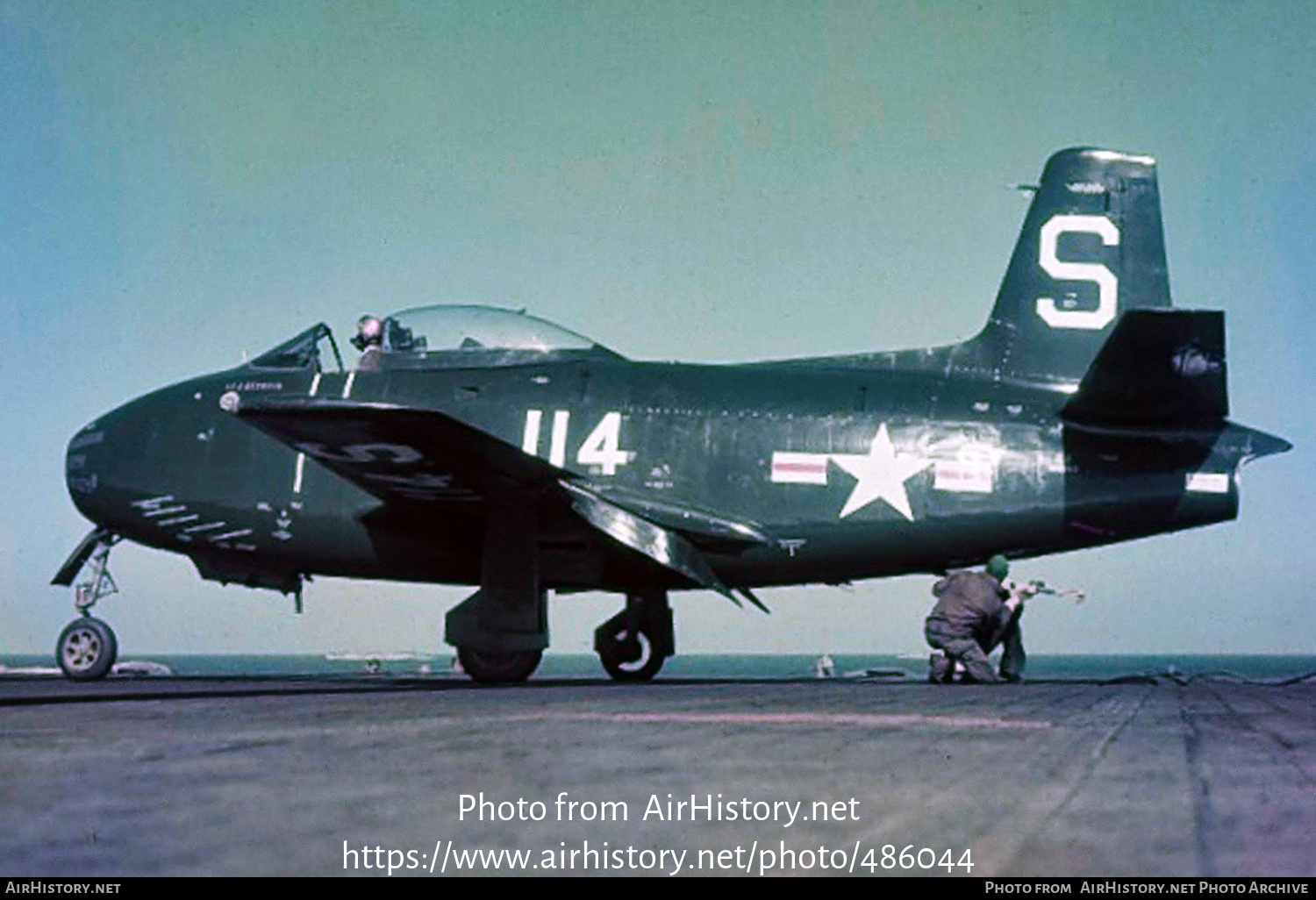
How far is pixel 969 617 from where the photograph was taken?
15953mm

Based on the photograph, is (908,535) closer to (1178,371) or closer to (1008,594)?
(1008,594)

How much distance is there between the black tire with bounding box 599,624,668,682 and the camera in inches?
680

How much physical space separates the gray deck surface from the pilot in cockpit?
6.36 metres

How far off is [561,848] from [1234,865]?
1623 mm

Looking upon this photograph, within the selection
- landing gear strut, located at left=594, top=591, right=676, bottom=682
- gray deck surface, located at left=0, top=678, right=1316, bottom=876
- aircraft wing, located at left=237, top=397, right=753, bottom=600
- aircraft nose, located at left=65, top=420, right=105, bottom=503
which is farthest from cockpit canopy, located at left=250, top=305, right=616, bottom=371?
gray deck surface, located at left=0, top=678, right=1316, bottom=876

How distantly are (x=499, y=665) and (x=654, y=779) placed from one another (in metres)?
10.2

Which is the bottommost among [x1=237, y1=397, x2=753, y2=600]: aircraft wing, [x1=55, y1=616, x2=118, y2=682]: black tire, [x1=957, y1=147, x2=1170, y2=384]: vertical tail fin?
[x1=55, y1=616, x2=118, y2=682]: black tire

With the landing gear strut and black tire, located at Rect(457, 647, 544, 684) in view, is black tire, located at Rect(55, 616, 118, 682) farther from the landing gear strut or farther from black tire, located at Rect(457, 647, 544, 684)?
the landing gear strut

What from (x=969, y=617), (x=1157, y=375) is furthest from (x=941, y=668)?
(x=1157, y=375)

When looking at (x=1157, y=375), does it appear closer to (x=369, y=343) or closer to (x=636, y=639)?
(x=636, y=639)

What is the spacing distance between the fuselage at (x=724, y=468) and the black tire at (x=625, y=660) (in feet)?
4.71

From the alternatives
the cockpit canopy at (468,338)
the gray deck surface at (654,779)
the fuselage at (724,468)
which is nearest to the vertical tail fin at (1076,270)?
the fuselage at (724,468)

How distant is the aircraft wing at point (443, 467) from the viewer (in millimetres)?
12781

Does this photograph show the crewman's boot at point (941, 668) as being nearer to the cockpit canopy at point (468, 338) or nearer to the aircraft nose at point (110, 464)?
the cockpit canopy at point (468, 338)
